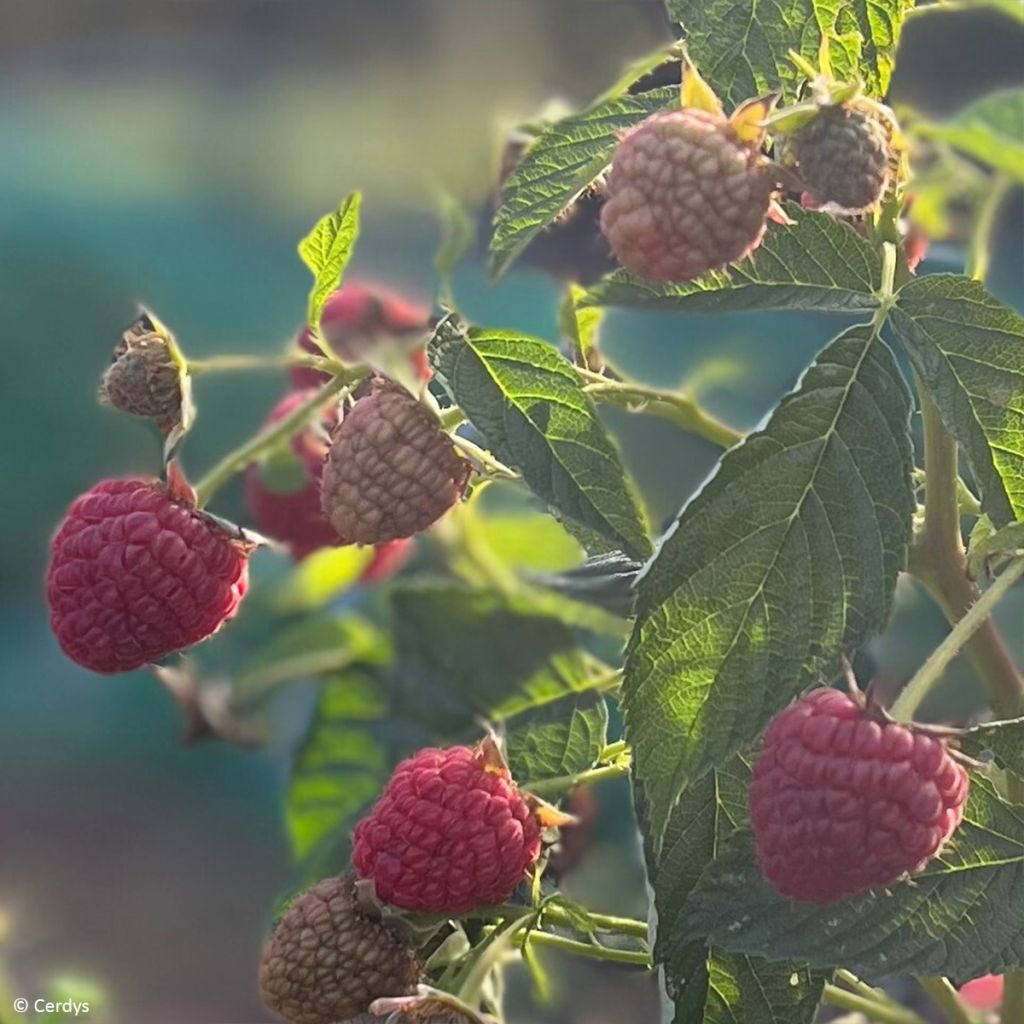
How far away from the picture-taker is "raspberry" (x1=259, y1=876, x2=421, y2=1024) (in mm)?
558

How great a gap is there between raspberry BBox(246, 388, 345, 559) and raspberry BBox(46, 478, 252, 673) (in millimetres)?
234

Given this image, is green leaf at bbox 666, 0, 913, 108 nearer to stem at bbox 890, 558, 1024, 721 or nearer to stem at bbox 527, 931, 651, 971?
stem at bbox 890, 558, 1024, 721

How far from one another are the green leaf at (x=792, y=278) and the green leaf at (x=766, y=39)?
0.16 ft

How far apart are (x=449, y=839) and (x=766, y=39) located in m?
0.32

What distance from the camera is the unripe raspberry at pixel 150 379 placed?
568 millimetres

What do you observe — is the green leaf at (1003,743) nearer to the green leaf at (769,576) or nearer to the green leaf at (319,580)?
the green leaf at (769,576)

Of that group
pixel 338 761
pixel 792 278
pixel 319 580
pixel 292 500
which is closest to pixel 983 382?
pixel 792 278

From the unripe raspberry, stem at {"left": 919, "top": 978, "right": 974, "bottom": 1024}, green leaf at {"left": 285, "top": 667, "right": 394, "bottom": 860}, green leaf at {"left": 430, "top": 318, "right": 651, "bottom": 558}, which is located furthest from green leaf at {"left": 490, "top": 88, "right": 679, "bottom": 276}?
Answer: green leaf at {"left": 285, "top": 667, "right": 394, "bottom": 860}

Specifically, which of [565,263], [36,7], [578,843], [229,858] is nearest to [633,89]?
[565,263]

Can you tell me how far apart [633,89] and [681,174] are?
267 mm

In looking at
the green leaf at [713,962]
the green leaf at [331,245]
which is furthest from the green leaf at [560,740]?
the green leaf at [331,245]

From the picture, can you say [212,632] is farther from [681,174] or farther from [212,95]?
[212,95]

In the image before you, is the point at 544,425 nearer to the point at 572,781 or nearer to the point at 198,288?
the point at 572,781

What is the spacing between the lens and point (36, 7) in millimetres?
1887
